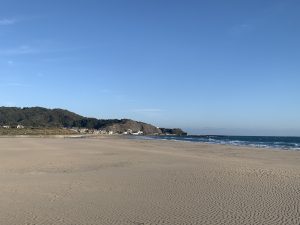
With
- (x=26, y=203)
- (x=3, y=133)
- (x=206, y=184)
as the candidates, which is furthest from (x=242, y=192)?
(x=3, y=133)

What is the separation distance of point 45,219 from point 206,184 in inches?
276

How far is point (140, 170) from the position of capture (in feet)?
63.7

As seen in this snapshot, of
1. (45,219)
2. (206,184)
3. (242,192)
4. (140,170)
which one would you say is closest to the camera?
(45,219)

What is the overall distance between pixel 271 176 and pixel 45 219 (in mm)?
10905

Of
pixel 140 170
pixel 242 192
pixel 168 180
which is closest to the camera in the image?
pixel 242 192

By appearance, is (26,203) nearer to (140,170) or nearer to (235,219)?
(235,219)

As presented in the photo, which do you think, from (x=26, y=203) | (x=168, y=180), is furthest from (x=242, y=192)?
(x=26, y=203)

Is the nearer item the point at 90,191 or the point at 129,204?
the point at 129,204

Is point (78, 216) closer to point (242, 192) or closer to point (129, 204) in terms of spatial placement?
point (129, 204)

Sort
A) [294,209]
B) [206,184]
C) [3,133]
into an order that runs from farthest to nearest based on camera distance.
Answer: [3,133] < [206,184] < [294,209]

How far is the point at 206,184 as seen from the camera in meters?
15.0

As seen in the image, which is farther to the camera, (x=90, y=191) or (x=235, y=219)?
(x=90, y=191)

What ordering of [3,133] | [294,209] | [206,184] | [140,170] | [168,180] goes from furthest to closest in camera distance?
[3,133] → [140,170] → [168,180] → [206,184] → [294,209]

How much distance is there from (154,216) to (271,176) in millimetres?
9052
